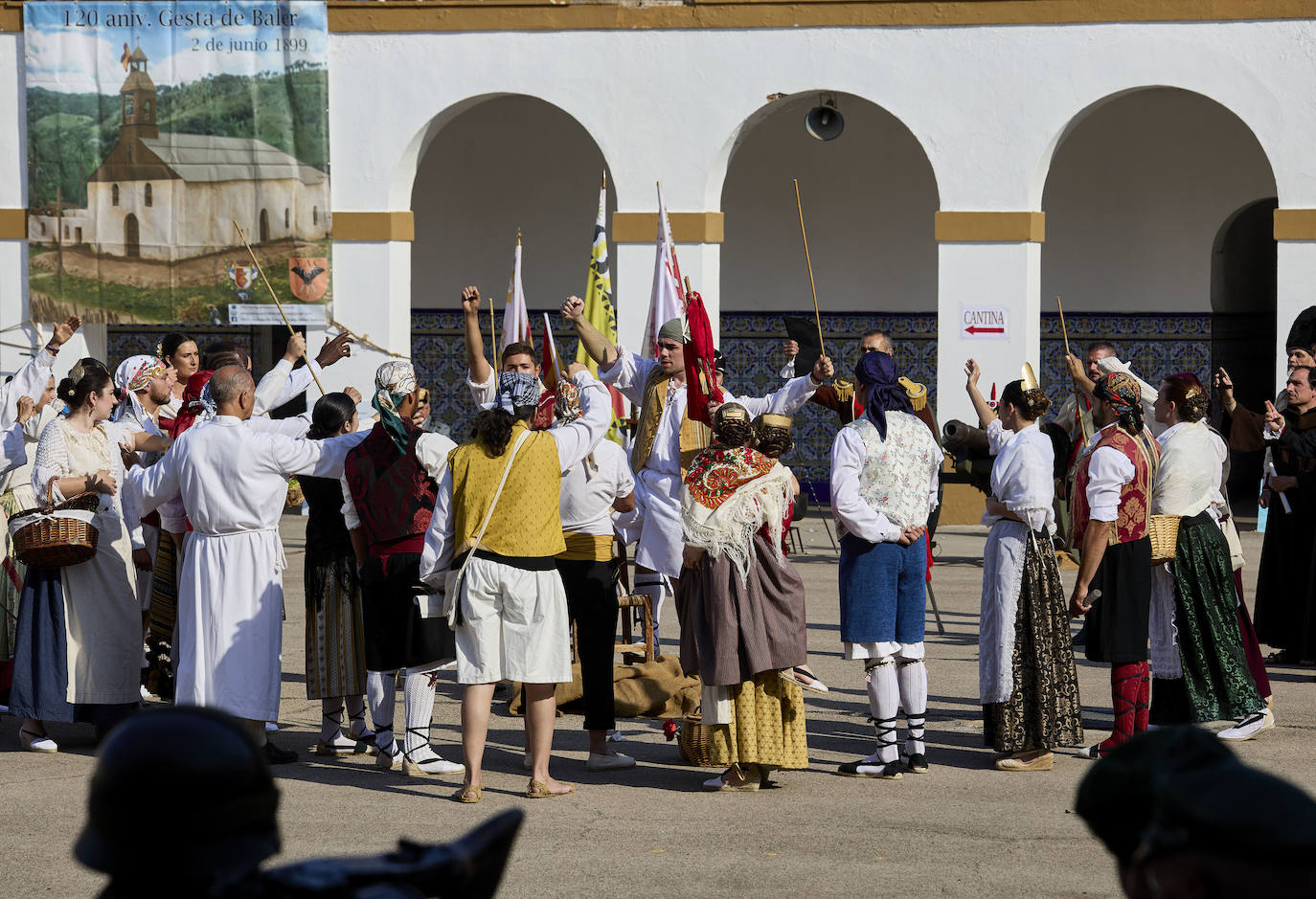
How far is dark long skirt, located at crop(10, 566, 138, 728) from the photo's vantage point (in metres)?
7.31

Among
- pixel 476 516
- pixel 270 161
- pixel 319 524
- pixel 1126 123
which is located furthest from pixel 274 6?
pixel 476 516

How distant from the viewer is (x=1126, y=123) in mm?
17859

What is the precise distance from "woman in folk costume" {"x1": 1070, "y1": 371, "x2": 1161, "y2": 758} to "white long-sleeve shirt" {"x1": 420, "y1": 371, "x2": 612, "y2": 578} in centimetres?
202

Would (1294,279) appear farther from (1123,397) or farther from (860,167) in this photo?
(1123,397)

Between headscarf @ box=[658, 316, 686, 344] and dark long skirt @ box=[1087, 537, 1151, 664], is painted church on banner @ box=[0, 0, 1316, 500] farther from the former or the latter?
dark long skirt @ box=[1087, 537, 1151, 664]

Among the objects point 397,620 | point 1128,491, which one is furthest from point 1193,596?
point 397,620

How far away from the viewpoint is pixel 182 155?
16016 millimetres

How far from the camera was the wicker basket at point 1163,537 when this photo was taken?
23.7ft

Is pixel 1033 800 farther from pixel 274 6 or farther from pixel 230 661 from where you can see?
pixel 274 6

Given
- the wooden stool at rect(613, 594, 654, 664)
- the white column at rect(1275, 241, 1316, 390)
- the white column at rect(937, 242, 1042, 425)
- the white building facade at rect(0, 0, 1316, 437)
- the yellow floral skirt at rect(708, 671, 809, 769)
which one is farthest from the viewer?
the white column at rect(937, 242, 1042, 425)

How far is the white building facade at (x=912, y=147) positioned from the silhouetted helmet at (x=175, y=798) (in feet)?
45.3

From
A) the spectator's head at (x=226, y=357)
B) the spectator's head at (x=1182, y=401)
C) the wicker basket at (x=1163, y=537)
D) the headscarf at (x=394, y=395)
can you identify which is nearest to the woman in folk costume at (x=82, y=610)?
the spectator's head at (x=226, y=357)

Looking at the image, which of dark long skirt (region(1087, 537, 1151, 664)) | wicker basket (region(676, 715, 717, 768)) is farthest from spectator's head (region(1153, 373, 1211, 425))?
wicker basket (region(676, 715, 717, 768))

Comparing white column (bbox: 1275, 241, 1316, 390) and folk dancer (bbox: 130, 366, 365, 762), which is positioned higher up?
white column (bbox: 1275, 241, 1316, 390)
